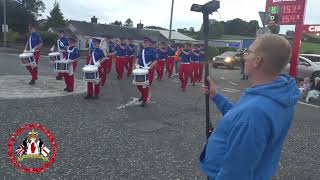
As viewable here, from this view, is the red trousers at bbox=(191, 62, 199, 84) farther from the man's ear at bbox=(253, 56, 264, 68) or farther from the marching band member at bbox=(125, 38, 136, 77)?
the man's ear at bbox=(253, 56, 264, 68)

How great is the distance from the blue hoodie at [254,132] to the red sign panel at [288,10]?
1838 centimetres

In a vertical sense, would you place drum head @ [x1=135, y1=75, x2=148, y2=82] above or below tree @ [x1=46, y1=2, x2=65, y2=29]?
below

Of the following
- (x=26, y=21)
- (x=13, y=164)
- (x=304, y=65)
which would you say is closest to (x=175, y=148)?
(x=13, y=164)

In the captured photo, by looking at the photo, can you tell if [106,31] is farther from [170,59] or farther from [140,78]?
[140,78]

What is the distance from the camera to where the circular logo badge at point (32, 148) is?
5266 millimetres

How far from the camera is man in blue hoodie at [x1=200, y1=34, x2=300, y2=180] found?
2.02 metres

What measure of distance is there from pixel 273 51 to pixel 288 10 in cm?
1965

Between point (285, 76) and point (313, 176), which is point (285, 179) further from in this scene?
point (285, 76)

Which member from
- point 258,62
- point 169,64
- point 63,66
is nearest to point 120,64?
point 169,64

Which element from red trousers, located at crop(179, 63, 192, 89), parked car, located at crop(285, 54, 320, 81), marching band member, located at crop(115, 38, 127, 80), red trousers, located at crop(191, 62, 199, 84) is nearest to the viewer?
red trousers, located at crop(179, 63, 192, 89)

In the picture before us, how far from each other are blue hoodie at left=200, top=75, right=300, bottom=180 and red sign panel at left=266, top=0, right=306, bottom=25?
60.3 feet

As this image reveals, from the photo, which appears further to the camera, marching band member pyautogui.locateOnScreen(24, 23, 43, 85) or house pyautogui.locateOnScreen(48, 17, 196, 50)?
house pyautogui.locateOnScreen(48, 17, 196, 50)

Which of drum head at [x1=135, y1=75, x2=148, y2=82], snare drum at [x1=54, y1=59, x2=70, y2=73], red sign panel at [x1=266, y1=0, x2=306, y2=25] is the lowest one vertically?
drum head at [x1=135, y1=75, x2=148, y2=82]

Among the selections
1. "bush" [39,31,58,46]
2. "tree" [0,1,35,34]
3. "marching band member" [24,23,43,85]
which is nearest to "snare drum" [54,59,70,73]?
"marching band member" [24,23,43,85]
